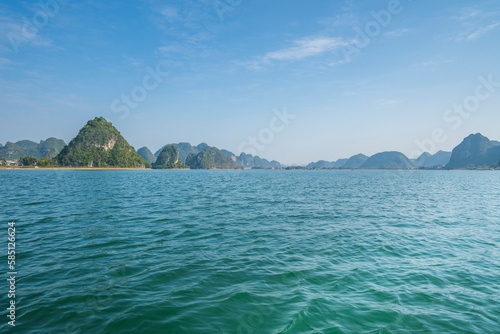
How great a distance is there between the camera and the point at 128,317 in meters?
8.32

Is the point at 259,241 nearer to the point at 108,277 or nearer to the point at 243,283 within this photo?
the point at 243,283

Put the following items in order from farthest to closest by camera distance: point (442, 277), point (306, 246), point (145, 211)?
point (145, 211) < point (306, 246) < point (442, 277)

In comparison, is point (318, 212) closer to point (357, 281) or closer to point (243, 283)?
point (357, 281)

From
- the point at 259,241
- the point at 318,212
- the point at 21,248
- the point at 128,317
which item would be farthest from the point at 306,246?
the point at 21,248

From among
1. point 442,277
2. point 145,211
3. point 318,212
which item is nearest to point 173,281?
point 442,277

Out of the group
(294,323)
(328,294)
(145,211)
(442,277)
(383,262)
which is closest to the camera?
(294,323)

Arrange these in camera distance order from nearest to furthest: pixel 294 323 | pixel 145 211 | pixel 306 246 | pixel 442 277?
pixel 294 323
pixel 442 277
pixel 306 246
pixel 145 211

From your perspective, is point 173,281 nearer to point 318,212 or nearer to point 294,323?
point 294,323

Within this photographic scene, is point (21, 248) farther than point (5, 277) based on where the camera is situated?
Yes

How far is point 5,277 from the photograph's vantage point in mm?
11062

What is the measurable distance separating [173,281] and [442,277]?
522 inches

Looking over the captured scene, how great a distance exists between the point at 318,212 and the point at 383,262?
1541cm

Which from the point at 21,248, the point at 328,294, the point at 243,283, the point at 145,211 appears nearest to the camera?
the point at 328,294

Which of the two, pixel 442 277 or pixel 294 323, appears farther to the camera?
pixel 442 277
